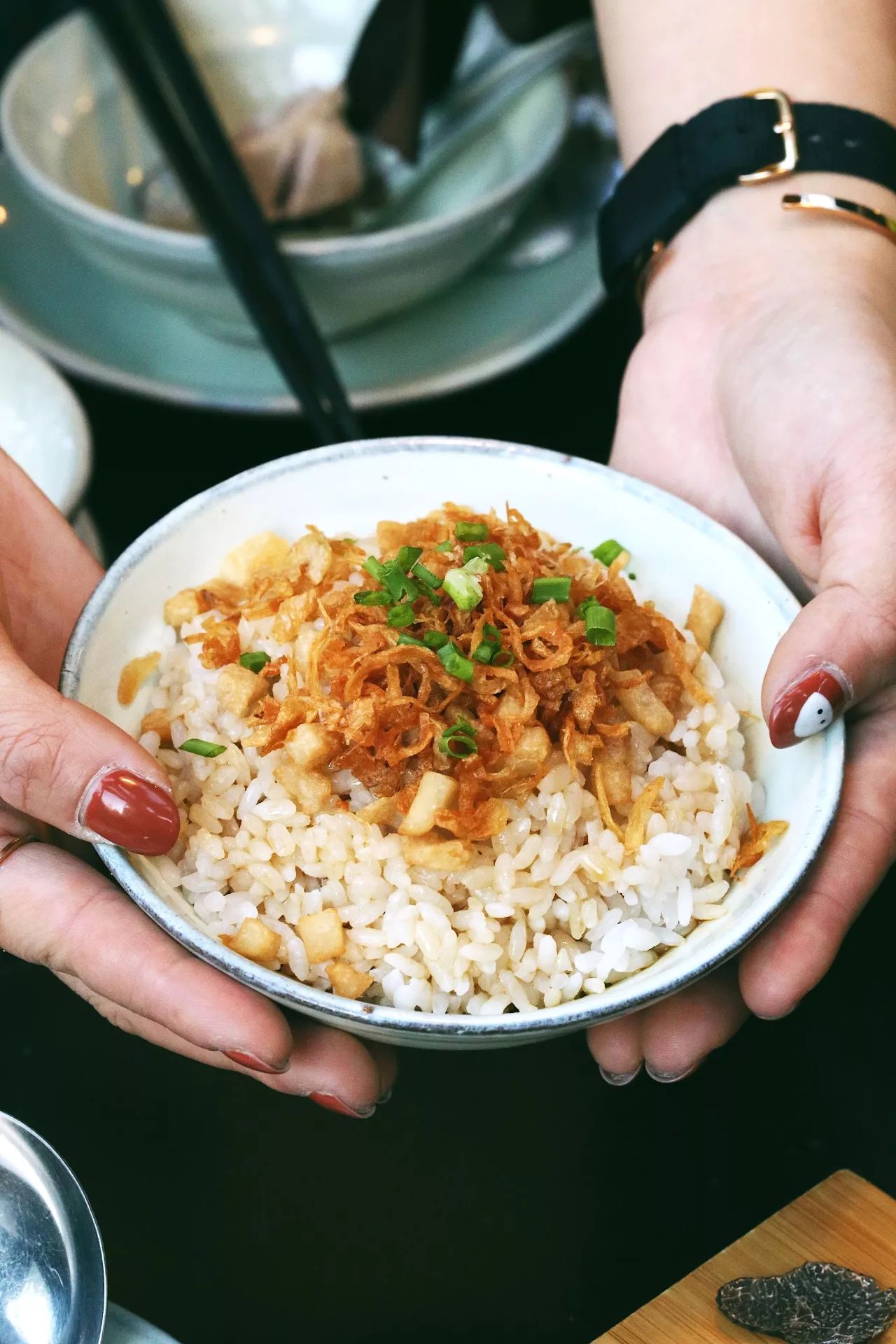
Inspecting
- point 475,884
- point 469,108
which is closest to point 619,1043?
point 475,884

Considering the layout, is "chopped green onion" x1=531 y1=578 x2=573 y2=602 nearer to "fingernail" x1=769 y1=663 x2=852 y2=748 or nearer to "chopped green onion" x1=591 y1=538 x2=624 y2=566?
"chopped green onion" x1=591 y1=538 x2=624 y2=566

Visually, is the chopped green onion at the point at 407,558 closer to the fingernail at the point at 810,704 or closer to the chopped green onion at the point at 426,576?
the chopped green onion at the point at 426,576

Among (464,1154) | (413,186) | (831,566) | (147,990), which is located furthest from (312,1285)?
(413,186)

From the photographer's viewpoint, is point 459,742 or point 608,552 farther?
point 608,552

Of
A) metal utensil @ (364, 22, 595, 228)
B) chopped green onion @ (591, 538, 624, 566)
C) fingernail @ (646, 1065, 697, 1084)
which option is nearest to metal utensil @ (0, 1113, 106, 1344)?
fingernail @ (646, 1065, 697, 1084)

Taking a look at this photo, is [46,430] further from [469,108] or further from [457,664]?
[469,108]

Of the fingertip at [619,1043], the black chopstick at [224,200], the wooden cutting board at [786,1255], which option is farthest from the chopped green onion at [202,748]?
the black chopstick at [224,200]

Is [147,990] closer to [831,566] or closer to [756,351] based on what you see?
[831,566]
